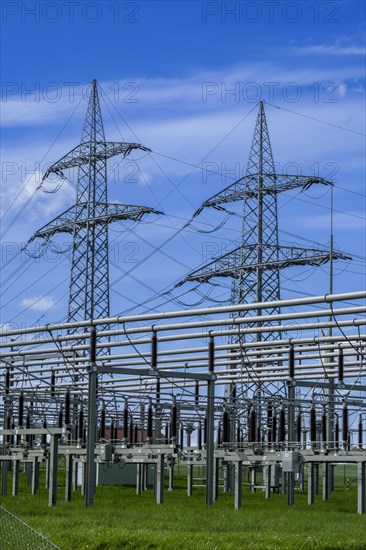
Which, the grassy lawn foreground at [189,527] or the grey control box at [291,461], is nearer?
the grassy lawn foreground at [189,527]

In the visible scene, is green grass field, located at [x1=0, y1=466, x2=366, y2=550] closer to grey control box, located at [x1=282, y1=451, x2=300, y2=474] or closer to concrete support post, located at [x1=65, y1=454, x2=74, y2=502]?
grey control box, located at [x1=282, y1=451, x2=300, y2=474]

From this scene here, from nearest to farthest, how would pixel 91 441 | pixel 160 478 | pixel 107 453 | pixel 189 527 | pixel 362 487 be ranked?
pixel 189 527
pixel 91 441
pixel 362 487
pixel 160 478
pixel 107 453

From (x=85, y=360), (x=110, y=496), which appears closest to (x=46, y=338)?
(x=85, y=360)

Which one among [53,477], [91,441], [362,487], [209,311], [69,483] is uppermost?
[209,311]

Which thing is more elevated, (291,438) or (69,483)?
(291,438)

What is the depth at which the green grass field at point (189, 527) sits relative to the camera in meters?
13.9

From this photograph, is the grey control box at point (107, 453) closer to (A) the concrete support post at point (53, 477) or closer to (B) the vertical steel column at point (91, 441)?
(A) the concrete support post at point (53, 477)

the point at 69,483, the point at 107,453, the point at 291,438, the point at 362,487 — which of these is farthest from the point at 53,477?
the point at 362,487

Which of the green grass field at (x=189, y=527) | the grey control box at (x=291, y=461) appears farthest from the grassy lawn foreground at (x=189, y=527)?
the grey control box at (x=291, y=461)

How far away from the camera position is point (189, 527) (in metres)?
15.2

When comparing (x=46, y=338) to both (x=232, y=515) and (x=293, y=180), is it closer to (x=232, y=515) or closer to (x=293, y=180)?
(x=232, y=515)

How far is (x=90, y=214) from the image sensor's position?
38.7 m

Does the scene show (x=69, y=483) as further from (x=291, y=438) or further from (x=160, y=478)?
(x=291, y=438)

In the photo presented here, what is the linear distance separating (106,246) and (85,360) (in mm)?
9961
